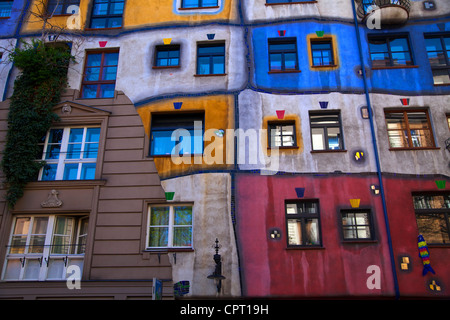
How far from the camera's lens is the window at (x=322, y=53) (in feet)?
51.6

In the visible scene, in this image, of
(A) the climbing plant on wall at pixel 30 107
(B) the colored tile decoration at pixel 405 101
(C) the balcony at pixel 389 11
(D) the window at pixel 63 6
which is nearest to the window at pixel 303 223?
(B) the colored tile decoration at pixel 405 101

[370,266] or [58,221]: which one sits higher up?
[58,221]

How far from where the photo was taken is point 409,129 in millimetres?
14477

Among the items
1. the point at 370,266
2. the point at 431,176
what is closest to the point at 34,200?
the point at 370,266

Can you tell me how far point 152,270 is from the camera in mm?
13078

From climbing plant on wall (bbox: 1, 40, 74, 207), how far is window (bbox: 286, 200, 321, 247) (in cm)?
930

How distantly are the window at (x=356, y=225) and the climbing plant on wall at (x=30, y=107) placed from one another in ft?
36.4

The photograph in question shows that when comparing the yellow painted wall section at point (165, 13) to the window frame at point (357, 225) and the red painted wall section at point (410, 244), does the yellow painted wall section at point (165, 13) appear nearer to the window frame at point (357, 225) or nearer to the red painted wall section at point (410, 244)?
the window frame at point (357, 225)

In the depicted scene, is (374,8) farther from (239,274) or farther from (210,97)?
(239,274)

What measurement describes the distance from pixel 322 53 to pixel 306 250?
7957 mm

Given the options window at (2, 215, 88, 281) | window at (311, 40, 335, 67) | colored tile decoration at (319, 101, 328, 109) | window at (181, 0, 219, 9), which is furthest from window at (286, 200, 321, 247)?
window at (181, 0, 219, 9)
